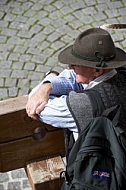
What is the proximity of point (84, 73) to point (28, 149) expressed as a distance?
643 millimetres

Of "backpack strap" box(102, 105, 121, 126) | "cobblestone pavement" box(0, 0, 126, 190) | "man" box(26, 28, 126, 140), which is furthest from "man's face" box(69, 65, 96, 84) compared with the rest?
"cobblestone pavement" box(0, 0, 126, 190)

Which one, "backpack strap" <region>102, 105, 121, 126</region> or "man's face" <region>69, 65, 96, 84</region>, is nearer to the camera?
"backpack strap" <region>102, 105, 121, 126</region>

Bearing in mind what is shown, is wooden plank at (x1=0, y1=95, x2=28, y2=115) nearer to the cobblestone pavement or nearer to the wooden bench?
the wooden bench

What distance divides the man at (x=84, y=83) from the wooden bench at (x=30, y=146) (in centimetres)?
11

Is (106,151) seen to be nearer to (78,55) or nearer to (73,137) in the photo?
(73,137)

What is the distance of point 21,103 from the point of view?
10.6 feet

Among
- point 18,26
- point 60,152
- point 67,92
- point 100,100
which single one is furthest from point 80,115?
point 18,26

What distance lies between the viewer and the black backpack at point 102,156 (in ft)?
9.18

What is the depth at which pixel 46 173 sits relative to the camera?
10.8 ft

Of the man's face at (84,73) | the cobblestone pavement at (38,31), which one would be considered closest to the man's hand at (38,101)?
the man's face at (84,73)

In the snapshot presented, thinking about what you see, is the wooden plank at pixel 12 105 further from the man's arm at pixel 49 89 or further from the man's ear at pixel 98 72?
the man's ear at pixel 98 72

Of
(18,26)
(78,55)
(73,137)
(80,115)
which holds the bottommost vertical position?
(18,26)

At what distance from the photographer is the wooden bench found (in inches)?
126

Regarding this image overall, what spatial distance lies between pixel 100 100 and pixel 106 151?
0.30 meters
